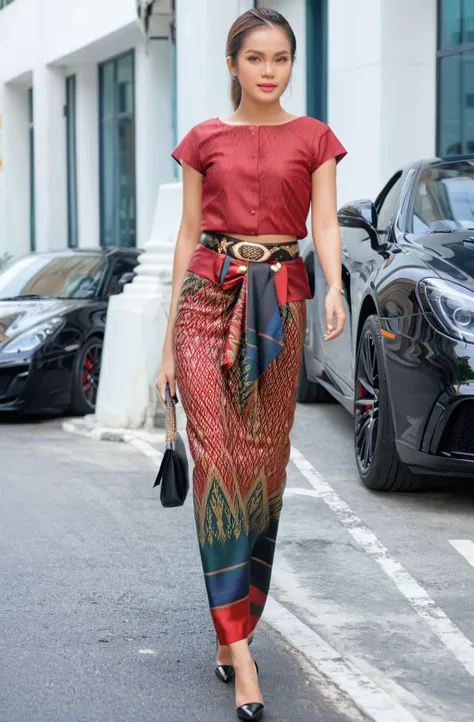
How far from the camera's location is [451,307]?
5.82 metres

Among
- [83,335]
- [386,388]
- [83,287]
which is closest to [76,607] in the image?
[386,388]

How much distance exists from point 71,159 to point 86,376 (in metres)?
15.8

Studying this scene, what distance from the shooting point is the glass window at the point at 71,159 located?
25.2 m

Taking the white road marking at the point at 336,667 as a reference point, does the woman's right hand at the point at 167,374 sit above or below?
above

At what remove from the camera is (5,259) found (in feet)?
92.2

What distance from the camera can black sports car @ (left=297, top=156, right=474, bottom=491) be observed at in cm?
582

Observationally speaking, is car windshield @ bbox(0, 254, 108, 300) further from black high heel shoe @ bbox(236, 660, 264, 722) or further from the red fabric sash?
black high heel shoe @ bbox(236, 660, 264, 722)

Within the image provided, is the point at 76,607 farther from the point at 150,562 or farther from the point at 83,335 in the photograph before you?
the point at 83,335

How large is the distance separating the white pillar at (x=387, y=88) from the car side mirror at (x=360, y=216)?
550 cm

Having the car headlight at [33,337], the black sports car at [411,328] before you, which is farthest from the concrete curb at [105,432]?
the black sports car at [411,328]

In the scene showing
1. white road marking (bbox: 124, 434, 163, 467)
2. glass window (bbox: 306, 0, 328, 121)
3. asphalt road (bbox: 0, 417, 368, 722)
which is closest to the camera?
asphalt road (bbox: 0, 417, 368, 722)

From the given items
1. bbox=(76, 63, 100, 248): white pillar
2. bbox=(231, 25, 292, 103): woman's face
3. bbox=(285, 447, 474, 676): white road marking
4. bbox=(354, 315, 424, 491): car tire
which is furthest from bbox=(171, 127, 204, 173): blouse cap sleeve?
bbox=(76, 63, 100, 248): white pillar

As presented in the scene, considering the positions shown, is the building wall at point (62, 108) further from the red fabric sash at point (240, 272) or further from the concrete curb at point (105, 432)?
the red fabric sash at point (240, 272)

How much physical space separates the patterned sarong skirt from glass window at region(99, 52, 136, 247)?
1795 centimetres
